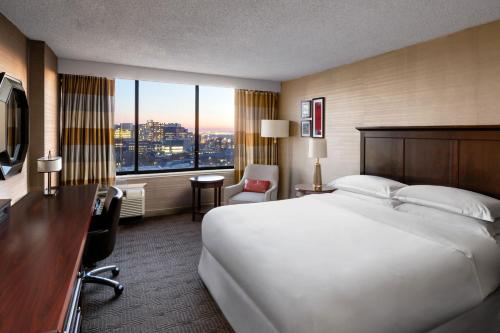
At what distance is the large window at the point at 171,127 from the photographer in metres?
5.02

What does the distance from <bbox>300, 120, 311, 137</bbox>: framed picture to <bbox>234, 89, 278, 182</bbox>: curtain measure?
78 cm

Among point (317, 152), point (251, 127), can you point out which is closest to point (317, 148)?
point (317, 152)

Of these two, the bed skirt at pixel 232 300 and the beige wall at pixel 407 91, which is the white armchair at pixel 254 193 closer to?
the beige wall at pixel 407 91

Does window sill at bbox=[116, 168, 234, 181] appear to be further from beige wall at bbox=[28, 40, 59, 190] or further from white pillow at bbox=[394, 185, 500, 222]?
white pillow at bbox=[394, 185, 500, 222]

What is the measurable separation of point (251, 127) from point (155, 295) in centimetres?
368

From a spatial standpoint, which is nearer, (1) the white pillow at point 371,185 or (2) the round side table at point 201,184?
(1) the white pillow at point 371,185

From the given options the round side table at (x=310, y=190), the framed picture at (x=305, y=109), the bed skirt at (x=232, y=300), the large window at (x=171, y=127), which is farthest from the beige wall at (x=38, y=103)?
the framed picture at (x=305, y=109)

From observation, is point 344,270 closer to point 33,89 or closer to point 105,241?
point 105,241

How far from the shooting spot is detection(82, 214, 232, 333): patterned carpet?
88.7 inches

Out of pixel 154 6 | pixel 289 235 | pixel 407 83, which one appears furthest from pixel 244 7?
pixel 407 83

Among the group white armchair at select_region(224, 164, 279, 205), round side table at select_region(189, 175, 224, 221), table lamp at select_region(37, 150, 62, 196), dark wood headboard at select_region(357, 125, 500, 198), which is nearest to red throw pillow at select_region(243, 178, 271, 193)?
white armchair at select_region(224, 164, 279, 205)

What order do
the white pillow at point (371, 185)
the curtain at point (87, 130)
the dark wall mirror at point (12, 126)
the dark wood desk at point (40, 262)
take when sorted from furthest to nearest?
the curtain at point (87, 130) < the white pillow at point (371, 185) < the dark wall mirror at point (12, 126) < the dark wood desk at point (40, 262)

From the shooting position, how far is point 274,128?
5.30m

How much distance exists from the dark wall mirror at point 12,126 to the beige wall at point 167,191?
1.92m
